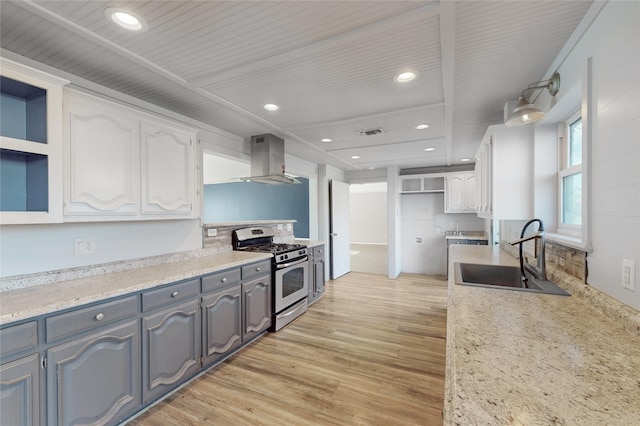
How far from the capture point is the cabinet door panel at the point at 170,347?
180 cm

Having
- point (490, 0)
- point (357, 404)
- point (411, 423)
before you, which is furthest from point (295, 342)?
point (490, 0)

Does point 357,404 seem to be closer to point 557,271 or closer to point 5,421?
point 557,271

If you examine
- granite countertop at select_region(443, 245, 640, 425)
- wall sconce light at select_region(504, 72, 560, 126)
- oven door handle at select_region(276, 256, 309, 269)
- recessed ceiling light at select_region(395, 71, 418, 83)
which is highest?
recessed ceiling light at select_region(395, 71, 418, 83)

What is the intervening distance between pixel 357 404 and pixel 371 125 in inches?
104

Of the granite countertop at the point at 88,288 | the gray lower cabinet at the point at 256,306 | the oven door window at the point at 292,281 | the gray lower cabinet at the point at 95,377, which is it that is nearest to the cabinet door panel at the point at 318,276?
the oven door window at the point at 292,281

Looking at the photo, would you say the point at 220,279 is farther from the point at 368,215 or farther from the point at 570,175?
the point at 368,215

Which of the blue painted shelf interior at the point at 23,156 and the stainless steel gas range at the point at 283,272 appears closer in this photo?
the blue painted shelf interior at the point at 23,156

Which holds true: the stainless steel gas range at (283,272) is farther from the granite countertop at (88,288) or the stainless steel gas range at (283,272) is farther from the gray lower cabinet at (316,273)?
the granite countertop at (88,288)

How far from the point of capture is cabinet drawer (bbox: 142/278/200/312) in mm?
1798

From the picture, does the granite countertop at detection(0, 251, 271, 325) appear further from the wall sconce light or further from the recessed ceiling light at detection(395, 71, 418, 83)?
the wall sconce light

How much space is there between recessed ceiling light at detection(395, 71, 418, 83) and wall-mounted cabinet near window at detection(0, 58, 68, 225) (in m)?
2.15

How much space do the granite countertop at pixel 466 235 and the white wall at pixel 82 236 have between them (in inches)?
178

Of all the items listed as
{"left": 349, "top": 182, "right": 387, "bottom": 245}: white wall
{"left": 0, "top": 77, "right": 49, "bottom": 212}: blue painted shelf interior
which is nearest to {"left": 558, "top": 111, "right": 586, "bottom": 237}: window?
{"left": 0, "top": 77, "right": 49, "bottom": 212}: blue painted shelf interior

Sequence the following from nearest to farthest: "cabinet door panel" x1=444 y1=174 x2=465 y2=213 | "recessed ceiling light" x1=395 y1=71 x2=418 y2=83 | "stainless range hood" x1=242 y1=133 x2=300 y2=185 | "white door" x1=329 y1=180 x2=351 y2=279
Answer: "recessed ceiling light" x1=395 y1=71 x2=418 y2=83 → "stainless range hood" x1=242 y1=133 x2=300 y2=185 → "cabinet door panel" x1=444 y1=174 x2=465 y2=213 → "white door" x1=329 y1=180 x2=351 y2=279
